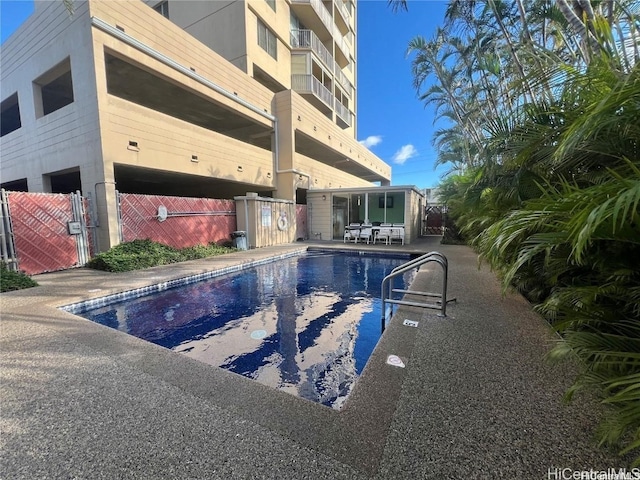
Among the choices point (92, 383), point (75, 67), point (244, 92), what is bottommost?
point (92, 383)

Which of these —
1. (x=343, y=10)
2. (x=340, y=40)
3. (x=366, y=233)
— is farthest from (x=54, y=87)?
(x=343, y=10)

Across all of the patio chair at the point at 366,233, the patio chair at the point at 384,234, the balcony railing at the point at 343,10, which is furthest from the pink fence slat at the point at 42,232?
the balcony railing at the point at 343,10

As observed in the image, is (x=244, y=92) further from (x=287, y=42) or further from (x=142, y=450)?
(x=142, y=450)

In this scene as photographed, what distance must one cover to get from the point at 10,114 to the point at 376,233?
15.7m

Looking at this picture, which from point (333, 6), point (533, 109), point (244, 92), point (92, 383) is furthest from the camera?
point (333, 6)

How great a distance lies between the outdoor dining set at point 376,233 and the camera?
11.3 m

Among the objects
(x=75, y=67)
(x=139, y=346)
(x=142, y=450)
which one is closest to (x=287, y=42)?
(x=75, y=67)

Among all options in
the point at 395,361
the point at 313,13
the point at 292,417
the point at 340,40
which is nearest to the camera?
the point at 292,417

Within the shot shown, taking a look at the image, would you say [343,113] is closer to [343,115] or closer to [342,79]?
[343,115]

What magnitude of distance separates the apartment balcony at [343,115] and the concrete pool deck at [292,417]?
18.3m

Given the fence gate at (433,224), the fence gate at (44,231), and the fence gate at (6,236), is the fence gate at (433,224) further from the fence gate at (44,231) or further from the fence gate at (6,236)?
the fence gate at (6,236)

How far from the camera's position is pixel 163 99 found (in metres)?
9.93

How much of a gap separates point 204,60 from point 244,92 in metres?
1.83

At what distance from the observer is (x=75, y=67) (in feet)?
22.1
